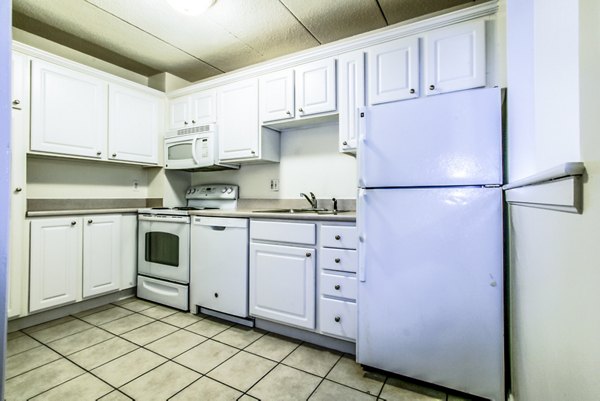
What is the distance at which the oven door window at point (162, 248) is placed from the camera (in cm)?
269

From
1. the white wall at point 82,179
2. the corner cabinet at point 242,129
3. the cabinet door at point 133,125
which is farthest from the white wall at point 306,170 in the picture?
the white wall at point 82,179

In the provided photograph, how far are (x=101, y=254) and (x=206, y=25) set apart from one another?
222cm

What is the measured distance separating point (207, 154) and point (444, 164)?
219cm

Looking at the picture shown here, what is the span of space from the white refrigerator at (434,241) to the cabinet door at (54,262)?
2.38 meters

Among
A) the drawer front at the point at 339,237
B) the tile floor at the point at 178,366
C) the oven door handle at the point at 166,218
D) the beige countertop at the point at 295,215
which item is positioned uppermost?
the beige countertop at the point at 295,215

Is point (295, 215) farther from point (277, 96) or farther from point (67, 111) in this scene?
point (67, 111)

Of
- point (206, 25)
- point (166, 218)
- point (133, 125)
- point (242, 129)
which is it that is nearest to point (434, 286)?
point (242, 129)

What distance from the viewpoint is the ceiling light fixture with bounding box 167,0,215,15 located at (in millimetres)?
2047

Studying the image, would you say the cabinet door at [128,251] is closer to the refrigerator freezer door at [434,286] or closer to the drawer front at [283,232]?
the drawer front at [283,232]

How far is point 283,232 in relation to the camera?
2098mm

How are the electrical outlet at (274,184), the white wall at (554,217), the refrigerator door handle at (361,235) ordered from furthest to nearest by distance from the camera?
the electrical outlet at (274,184), the refrigerator door handle at (361,235), the white wall at (554,217)

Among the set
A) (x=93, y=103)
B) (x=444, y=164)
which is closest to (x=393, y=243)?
(x=444, y=164)

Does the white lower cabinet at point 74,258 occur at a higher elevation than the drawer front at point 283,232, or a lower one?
lower

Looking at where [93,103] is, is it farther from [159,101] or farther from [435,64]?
[435,64]
